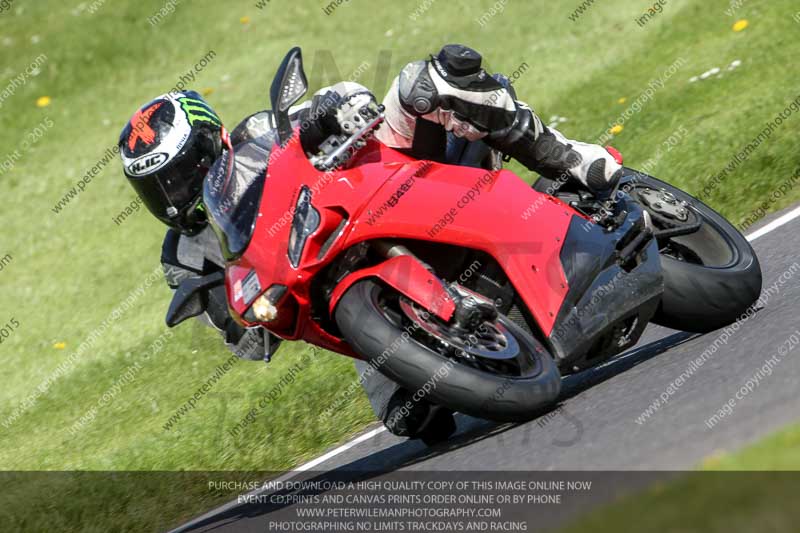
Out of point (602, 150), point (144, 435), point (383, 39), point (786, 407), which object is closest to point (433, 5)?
point (383, 39)

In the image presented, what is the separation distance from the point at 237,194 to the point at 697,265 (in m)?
2.44

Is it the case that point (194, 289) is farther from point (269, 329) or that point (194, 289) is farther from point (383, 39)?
point (383, 39)

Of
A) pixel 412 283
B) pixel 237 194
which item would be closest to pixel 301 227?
pixel 237 194

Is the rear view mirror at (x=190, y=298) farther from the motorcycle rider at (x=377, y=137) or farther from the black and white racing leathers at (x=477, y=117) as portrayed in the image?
the black and white racing leathers at (x=477, y=117)

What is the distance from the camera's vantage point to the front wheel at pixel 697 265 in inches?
244

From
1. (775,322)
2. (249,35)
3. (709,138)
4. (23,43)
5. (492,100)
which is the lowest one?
(23,43)

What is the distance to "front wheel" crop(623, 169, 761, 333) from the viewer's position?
6.21 metres

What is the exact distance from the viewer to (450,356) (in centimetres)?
535

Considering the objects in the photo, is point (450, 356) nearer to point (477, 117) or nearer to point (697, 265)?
point (477, 117)

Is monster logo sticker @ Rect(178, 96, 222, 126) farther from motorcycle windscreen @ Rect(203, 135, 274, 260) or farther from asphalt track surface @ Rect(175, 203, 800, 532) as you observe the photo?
asphalt track surface @ Rect(175, 203, 800, 532)

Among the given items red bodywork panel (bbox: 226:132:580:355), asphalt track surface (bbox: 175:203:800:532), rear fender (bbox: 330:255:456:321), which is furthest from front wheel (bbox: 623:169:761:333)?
rear fender (bbox: 330:255:456:321)

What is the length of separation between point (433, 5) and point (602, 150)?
10.6 meters

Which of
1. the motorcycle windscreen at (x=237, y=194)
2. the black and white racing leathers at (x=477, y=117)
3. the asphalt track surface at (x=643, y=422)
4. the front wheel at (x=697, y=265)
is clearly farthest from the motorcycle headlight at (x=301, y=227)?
the front wheel at (x=697, y=265)

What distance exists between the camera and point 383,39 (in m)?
15.8
